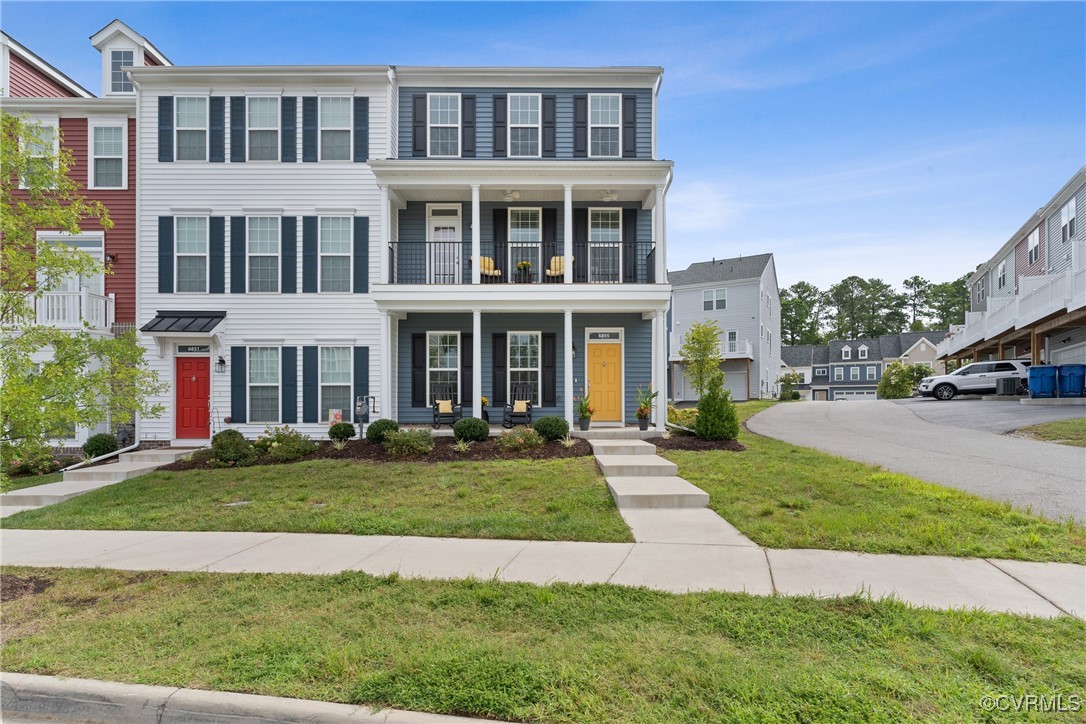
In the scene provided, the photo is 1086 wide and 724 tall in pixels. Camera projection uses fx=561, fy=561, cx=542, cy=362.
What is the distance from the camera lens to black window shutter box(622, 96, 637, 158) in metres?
15.6

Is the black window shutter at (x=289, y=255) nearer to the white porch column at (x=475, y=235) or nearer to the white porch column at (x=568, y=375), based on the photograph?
the white porch column at (x=475, y=235)

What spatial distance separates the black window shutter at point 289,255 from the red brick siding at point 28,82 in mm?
8980

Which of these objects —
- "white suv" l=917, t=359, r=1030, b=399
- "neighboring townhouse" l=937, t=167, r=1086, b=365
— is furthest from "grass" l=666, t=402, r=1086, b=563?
"white suv" l=917, t=359, r=1030, b=399

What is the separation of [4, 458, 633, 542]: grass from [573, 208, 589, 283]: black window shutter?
248 inches

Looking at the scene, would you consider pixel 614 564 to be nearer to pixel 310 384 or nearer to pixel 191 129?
pixel 310 384

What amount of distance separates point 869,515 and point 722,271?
34.0 m

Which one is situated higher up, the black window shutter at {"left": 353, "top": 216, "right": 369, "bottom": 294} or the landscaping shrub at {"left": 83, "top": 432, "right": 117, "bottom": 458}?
the black window shutter at {"left": 353, "top": 216, "right": 369, "bottom": 294}

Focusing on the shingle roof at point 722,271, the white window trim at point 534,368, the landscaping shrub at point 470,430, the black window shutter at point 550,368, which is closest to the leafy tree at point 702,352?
the black window shutter at point 550,368

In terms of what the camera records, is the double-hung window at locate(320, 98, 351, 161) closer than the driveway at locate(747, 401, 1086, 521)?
No

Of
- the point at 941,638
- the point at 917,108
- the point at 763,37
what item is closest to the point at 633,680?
the point at 941,638

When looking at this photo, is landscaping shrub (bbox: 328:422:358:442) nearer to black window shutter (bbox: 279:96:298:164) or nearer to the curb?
black window shutter (bbox: 279:96:298:164)

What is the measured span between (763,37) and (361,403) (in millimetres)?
12571

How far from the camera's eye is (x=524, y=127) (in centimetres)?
1576

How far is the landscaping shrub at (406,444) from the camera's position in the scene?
471 inches
